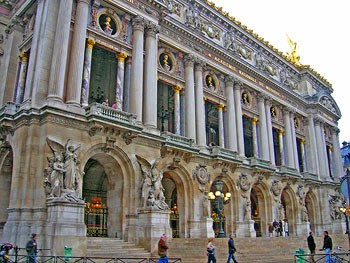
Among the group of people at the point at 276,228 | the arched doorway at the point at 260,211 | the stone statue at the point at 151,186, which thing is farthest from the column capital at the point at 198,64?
the group of people at the point at 276,228

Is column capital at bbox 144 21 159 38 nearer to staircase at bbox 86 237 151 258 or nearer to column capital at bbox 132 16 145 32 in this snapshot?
column capital at bbox 132 16 145 32

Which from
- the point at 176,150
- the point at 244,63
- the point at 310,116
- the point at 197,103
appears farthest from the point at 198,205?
the point at 310,116

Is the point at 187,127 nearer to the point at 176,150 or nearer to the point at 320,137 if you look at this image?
the point at 176,150

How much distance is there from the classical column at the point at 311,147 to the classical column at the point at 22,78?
3557 cm

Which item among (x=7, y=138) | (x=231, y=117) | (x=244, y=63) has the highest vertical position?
(x=244, y=63)

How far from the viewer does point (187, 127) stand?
30891 millimetres

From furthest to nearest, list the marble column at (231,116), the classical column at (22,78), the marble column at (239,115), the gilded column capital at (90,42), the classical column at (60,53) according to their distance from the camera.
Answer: the marble column at (239,115) → the marble column at (231,116) → the gilded column capital at (90,42) → the classical column at (22,78) → the classical column at (60,53)

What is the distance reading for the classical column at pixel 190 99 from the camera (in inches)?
1212

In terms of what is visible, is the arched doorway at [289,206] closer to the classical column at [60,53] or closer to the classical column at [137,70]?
the classical column at [137,70]

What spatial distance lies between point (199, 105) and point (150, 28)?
26.1ft

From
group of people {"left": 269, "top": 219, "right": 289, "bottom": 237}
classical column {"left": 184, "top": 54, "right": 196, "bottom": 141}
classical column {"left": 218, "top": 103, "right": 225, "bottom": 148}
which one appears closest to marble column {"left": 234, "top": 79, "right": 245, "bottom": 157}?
classical column {"left": 218, "top": 103, "right": 225, "bottom": 148}

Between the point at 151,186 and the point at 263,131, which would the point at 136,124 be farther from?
the point at 263,131

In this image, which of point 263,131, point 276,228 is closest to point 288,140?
point 263,131

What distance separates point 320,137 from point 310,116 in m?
3.04
